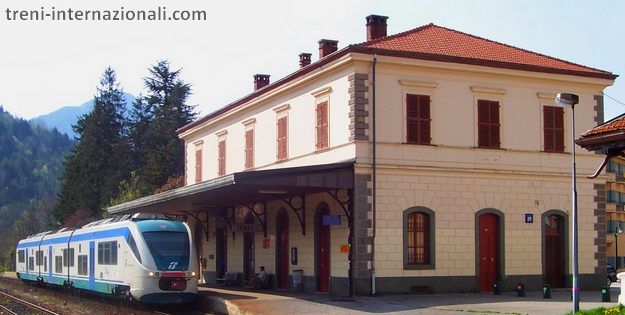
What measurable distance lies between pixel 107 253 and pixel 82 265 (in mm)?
3073

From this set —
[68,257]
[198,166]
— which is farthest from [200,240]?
[68,257]

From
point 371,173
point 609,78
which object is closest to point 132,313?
point 371,173

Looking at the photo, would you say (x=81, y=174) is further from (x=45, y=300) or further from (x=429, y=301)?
(x=429, y=301)

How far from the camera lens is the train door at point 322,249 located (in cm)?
2289

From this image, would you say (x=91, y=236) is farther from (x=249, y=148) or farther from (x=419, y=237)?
(x=419, y=237)

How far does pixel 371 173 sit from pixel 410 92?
2.82 meters

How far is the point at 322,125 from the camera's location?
23.5 metres

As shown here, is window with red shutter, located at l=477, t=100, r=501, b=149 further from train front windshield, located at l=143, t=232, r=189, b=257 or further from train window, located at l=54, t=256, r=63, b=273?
train window, located at l=54, t=256, r=63, b=273

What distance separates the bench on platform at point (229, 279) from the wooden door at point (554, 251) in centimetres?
1141

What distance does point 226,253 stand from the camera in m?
30.7

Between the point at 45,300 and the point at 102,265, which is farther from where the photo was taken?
the point at 45,300

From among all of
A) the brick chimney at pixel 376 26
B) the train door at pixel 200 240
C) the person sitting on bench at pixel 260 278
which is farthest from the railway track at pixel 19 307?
the brick chimney at pixel 376 26

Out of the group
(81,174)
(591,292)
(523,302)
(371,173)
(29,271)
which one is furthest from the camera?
(81,174)

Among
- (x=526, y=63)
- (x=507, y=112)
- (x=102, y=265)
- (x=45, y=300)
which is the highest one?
(x=526, y=63)
